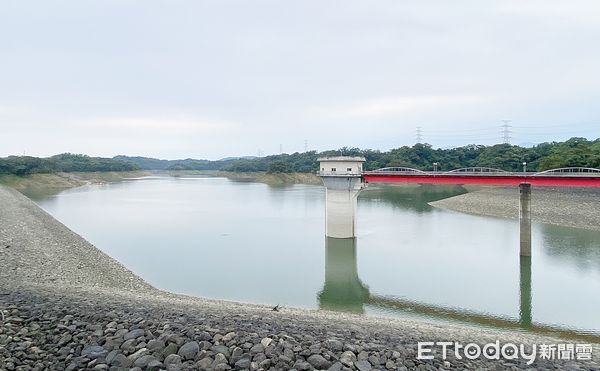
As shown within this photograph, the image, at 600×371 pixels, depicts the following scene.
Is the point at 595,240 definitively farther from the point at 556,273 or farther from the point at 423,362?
the point at 423,362

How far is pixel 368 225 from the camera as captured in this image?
2666cm

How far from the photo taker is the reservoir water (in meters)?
12.3

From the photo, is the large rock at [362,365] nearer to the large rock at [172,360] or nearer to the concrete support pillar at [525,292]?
the large rock at [172,360]

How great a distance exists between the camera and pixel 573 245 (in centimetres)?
2053

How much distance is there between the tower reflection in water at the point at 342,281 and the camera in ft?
42.8

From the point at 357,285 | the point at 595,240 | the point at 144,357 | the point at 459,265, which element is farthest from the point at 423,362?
the point at 595,240

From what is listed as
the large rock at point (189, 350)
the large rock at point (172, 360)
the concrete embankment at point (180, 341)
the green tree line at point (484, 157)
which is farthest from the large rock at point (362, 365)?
the green tree line at point (484, 157)

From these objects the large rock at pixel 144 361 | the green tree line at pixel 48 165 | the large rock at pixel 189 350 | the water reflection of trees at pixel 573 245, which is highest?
the green tree line at pixel 48 165

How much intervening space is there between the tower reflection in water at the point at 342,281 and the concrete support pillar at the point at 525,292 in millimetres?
4469

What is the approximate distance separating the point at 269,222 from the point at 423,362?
23164 millimetres

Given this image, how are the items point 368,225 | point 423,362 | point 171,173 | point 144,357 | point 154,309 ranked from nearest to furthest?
1. point 144,357
2. point 423,362
3. point 154,309
4. point 368,225
5. point 171,173

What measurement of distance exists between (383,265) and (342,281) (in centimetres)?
230

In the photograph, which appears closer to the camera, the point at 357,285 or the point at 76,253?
the point at 357,285

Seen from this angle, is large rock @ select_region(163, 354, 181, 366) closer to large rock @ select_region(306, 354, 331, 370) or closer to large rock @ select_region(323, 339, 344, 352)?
large rock @ select_region(306, 354, 331, 370)
